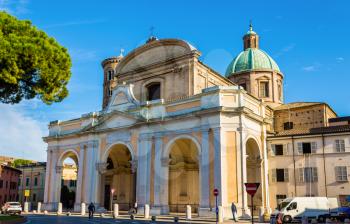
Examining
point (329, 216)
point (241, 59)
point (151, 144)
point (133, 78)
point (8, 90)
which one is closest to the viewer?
point (8, 90)

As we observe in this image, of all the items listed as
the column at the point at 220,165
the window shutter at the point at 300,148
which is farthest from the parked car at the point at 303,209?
the window shutter at the point at 300,148

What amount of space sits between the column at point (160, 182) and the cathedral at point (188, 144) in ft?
0.25

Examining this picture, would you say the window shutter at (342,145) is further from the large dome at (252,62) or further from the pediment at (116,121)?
the large dome at (252,62)

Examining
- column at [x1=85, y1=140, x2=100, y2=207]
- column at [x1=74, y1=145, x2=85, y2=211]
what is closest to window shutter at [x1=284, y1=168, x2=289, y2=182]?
column at [x1=85, y1=140, x2=100, y2=207]

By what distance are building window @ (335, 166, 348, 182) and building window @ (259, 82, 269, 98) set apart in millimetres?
17228

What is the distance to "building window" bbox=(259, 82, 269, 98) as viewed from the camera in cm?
4575

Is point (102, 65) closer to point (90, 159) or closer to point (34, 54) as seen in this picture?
point (90, 159)

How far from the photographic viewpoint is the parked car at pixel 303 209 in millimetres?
24297

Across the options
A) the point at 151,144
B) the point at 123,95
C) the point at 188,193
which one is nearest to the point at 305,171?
the point at 188,193

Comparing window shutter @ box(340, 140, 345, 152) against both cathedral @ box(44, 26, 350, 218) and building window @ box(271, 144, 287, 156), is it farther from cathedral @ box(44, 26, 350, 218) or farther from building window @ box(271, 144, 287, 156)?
building window @ box(271, 144, 287, 156)

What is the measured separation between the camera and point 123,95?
115 ft

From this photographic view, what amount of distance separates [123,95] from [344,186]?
20.2 meters

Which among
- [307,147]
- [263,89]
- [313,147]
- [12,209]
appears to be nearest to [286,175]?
[307,147]

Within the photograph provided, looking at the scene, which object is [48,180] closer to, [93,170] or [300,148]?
[93,170]
